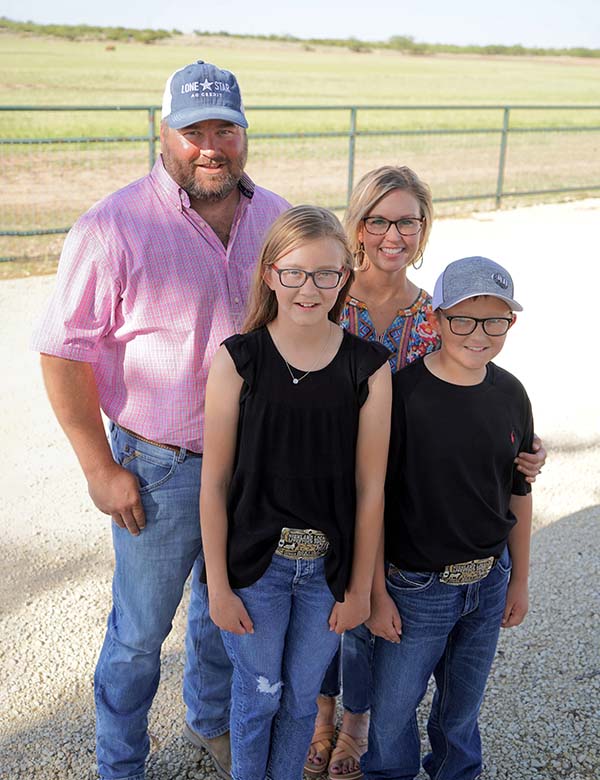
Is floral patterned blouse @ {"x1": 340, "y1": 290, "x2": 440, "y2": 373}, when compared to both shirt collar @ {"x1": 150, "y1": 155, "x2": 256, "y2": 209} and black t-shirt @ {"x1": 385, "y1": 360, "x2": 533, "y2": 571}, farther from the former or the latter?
shirt collar @ {"x1": 150, "y1": 155, "x2": 256, "y2": 209}

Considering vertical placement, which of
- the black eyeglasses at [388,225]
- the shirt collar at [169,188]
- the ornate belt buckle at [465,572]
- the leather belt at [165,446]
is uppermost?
the shirt collar at [169,188]

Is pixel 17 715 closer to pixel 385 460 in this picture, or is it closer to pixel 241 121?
pixel 385 460

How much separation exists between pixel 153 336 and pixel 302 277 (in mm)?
504

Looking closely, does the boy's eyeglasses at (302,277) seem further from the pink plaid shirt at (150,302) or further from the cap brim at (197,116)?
the cap brim at (197,116)

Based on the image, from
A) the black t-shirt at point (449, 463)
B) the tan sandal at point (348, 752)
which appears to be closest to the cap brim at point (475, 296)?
the black t-shirt at point (449, 463)

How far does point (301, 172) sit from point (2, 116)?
8231 millimetres

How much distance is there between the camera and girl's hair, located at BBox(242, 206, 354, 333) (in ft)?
6.77

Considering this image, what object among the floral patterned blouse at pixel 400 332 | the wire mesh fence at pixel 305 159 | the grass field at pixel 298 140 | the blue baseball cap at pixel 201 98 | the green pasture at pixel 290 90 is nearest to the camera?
the blue baseball cap at pixel 201 98

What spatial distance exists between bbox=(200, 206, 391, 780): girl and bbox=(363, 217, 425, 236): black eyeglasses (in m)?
0.28

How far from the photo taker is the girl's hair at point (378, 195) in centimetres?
244

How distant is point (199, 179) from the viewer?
2.34 metres

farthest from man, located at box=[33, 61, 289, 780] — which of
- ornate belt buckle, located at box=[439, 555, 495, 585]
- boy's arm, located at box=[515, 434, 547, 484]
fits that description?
boy's arm, located at box=[515, 434, 547, 484]

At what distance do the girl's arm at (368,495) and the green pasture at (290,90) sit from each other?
53.2 ft

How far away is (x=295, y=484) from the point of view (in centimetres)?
211
